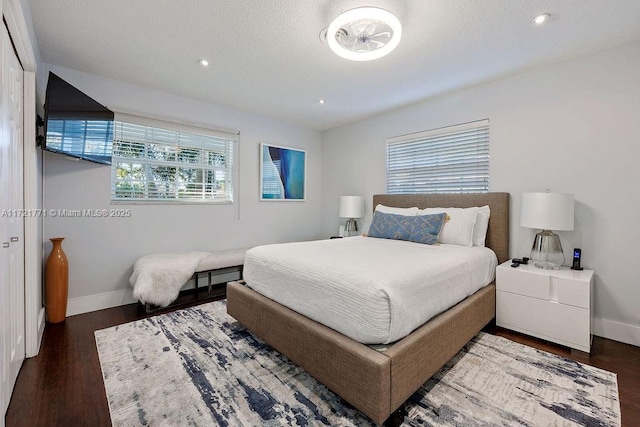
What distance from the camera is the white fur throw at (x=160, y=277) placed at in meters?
2.80

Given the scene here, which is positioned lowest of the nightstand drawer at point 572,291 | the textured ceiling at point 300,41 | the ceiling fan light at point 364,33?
the nightstand drawer at point 572,291

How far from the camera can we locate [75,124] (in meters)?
2.48

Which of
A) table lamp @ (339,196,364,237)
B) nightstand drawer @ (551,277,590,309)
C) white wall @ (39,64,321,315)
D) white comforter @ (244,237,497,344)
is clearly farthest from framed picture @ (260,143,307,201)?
nightstand drawer @ (551,277,590,309)

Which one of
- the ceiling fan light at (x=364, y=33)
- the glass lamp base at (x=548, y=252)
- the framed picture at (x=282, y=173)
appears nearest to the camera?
the ceiling fan light at (x=364, y=33)

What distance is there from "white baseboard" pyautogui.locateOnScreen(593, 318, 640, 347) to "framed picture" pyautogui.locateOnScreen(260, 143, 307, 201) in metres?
3.94

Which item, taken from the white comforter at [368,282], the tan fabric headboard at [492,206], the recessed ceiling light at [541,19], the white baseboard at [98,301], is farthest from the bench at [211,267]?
the recessed ceiling light at [541,19]

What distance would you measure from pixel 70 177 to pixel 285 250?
7.88 feet

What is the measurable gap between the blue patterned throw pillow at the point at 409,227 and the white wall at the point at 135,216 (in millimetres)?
1899

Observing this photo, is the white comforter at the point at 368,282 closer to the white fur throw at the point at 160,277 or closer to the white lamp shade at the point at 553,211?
the white lamp shade at the point at 553,211

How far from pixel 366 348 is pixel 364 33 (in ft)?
6.86

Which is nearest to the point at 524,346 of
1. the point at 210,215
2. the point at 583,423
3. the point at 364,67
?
Answer: the point at 583,423

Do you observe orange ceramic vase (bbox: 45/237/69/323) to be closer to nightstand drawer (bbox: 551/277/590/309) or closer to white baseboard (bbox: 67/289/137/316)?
white baseboard (bbox: 67/289/137/316)

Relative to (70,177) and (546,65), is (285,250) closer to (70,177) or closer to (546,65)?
(70,177)

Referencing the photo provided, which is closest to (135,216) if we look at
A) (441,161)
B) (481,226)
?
(441,161)
